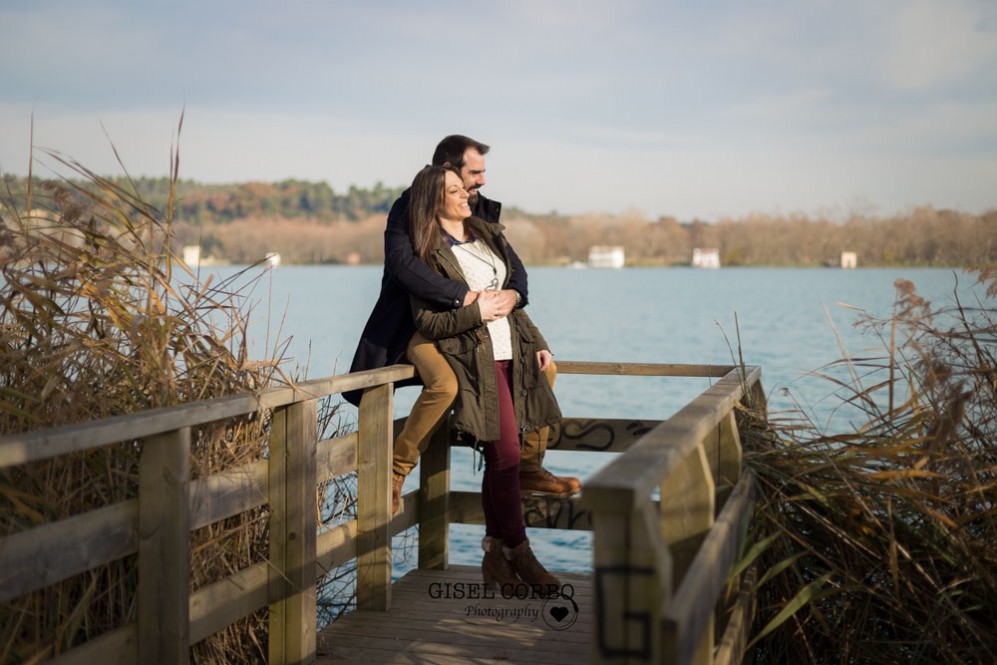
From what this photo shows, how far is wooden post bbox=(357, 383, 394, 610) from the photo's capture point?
389 centimetres

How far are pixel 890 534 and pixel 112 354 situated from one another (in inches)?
84.9

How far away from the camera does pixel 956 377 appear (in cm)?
347

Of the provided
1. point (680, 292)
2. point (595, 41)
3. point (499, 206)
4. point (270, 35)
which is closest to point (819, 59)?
point (595, 41)

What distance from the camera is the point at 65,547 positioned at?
7.50 ft

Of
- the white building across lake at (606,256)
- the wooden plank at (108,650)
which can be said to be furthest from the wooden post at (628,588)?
the white building across lake at (606,256)

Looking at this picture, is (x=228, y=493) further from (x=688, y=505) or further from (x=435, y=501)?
(x=435, y=501)

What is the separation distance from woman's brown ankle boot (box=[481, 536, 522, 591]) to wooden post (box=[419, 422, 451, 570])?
505mm

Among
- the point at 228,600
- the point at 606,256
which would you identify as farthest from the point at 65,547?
the point at 606,256

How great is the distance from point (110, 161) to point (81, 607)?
1355mm

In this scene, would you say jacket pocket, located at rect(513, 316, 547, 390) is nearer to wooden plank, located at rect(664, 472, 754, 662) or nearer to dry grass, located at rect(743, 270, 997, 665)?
dry grass, located at rect(743, 270, 997, 665)

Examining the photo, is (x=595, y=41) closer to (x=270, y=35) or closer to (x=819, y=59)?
(x=819, y=59)

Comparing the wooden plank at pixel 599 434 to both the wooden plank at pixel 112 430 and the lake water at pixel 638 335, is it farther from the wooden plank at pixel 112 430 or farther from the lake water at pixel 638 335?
the wooden plank at pixel 112 430

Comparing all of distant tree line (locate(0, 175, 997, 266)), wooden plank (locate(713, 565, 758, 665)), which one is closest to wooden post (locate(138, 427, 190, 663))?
wooden plank (locate(713, 565, 758, 665))

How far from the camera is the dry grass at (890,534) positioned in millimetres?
2973
